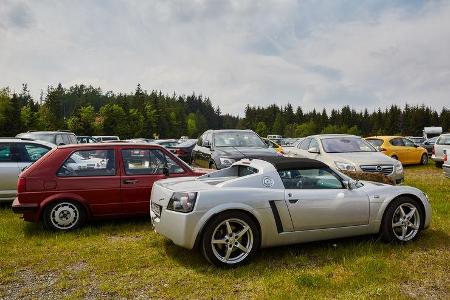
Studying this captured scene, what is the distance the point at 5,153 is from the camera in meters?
8.98

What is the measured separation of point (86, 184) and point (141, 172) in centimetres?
96

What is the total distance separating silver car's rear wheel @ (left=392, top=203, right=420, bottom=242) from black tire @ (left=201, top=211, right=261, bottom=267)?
2.26 metres

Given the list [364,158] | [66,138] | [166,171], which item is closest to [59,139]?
[66,138]

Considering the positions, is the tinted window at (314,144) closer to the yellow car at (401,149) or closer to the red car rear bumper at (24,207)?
the yellow car at (401,149)

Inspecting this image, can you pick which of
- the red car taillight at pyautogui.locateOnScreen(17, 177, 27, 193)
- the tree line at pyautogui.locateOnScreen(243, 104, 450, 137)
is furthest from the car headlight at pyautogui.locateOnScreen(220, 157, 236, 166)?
the tree line at pyautogui.locateOnScreen(243, 104, 450, 137)

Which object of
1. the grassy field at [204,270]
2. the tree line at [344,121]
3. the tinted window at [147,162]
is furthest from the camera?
the tree line at [344,121]

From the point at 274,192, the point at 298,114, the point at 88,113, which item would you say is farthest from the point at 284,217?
the point at 298,114

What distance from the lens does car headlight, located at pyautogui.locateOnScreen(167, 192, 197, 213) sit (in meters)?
5.00

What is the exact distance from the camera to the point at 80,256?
5711 mm

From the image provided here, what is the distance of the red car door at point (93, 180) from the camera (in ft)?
22.9

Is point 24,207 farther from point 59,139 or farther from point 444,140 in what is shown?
point 444,140

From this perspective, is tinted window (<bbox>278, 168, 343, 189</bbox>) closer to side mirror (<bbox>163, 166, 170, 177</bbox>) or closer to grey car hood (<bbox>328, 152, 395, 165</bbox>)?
side mirror (<bbox>163, 166, 170, 177</bbox>)

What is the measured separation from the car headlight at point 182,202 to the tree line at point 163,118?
53487 mm

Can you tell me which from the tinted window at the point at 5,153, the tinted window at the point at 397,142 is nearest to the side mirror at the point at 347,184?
the tinted window at the point at 5,153
